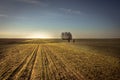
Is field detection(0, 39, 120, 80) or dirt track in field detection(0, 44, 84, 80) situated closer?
dirt track in field detection(0, 44, 84, 80)

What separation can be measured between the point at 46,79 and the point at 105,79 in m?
3.36

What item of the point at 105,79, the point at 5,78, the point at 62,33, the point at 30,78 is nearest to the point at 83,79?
the point at 105,79

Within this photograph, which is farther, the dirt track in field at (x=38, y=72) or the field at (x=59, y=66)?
the field at (x=59, y=66)

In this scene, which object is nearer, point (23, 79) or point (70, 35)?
point (23, 79)

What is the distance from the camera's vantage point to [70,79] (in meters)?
6.99

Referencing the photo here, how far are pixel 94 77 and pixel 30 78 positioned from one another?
12.4 feet

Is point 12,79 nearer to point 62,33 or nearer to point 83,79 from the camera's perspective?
point 83,79

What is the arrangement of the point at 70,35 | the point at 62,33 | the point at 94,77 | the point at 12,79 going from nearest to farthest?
the point at 12,79
the point at 94,77
the point at 70,35
the point at 62,33

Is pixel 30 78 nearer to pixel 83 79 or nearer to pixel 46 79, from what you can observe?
pixel 46 79

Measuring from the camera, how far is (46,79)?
6934 mm

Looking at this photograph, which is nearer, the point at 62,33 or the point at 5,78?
the point at 5,78

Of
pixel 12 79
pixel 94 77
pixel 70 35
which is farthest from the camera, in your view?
pixel 70 35

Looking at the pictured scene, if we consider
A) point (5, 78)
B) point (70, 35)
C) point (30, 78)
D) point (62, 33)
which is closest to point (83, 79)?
point (30, 78)

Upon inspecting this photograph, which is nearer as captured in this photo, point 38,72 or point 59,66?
point 38,72
